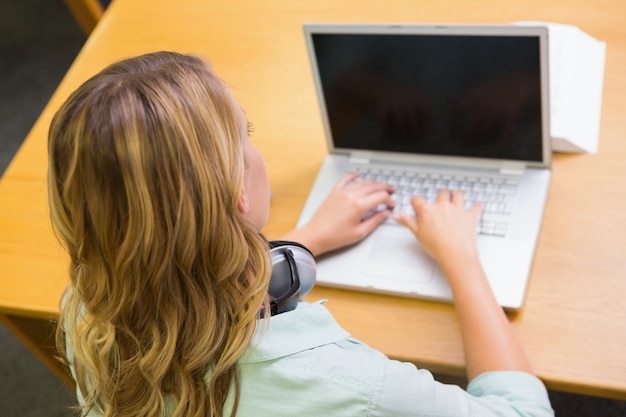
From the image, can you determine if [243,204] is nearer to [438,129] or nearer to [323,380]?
[323,380]

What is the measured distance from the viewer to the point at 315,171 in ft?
3.89

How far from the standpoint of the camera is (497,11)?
1.29m

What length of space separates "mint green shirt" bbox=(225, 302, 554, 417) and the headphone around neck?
0.05 meters

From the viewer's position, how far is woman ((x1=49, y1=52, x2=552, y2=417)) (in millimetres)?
703

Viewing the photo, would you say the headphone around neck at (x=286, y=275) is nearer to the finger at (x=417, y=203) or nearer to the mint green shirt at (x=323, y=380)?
the mint green shirt at (x=323, y=380)

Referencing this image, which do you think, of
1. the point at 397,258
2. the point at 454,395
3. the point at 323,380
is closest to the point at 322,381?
the point at 323,380

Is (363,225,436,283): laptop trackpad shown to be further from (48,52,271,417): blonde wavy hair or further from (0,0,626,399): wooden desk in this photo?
(48,52,271,417): blonde wavy hair

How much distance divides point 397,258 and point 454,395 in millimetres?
266

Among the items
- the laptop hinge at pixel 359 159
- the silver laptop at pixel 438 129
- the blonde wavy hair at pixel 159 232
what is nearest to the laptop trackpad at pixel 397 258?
the silver laptop at pixel 438 129

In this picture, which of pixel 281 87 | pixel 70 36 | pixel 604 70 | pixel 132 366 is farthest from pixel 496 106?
pixel 70 36

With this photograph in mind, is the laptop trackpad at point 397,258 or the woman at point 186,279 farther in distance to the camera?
the laptop trackpad at point 397,258

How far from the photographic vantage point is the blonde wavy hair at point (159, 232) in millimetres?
699

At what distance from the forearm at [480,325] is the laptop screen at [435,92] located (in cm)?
20

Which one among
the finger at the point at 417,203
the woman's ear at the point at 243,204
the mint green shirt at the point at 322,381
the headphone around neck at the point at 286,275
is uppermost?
the woman's ear at the point at 243,204
